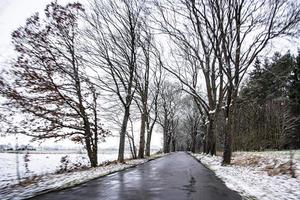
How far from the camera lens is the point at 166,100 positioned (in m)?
54.9

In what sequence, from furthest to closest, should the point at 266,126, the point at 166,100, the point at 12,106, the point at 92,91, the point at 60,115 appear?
the point at 166,100 → the point at 266,126 → the point at 92,91 → the point at 60,115 → the point at 12,106

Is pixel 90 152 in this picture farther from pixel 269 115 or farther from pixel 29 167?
pixel 269 115

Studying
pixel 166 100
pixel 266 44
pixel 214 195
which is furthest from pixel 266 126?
pixel 214 195

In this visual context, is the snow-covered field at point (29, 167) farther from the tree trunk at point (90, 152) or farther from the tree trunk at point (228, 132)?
the tree trunk at point (228, 132)

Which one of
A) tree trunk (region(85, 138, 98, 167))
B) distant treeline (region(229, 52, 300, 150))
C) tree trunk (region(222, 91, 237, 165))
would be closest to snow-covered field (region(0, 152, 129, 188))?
tree trunk (region(85, 138, 98, 167))

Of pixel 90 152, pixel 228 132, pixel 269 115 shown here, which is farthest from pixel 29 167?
pixel 269 115

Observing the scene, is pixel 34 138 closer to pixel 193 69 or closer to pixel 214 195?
pixel 214 195

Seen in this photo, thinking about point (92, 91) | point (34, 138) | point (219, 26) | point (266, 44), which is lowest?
point (34, 138)

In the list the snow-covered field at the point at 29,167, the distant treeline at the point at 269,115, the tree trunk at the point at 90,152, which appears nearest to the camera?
the snow-covered field at the point at 29,167

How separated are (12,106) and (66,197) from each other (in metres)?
11.3

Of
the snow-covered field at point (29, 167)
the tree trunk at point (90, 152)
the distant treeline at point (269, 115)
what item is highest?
the distant treeline at point (269, 115)

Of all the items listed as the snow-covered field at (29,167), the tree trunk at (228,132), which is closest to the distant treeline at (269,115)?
the tree trunk at (228,132)

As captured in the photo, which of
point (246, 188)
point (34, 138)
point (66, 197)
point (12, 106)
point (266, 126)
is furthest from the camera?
point (266, 126)

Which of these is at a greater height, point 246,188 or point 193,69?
point 193,69
